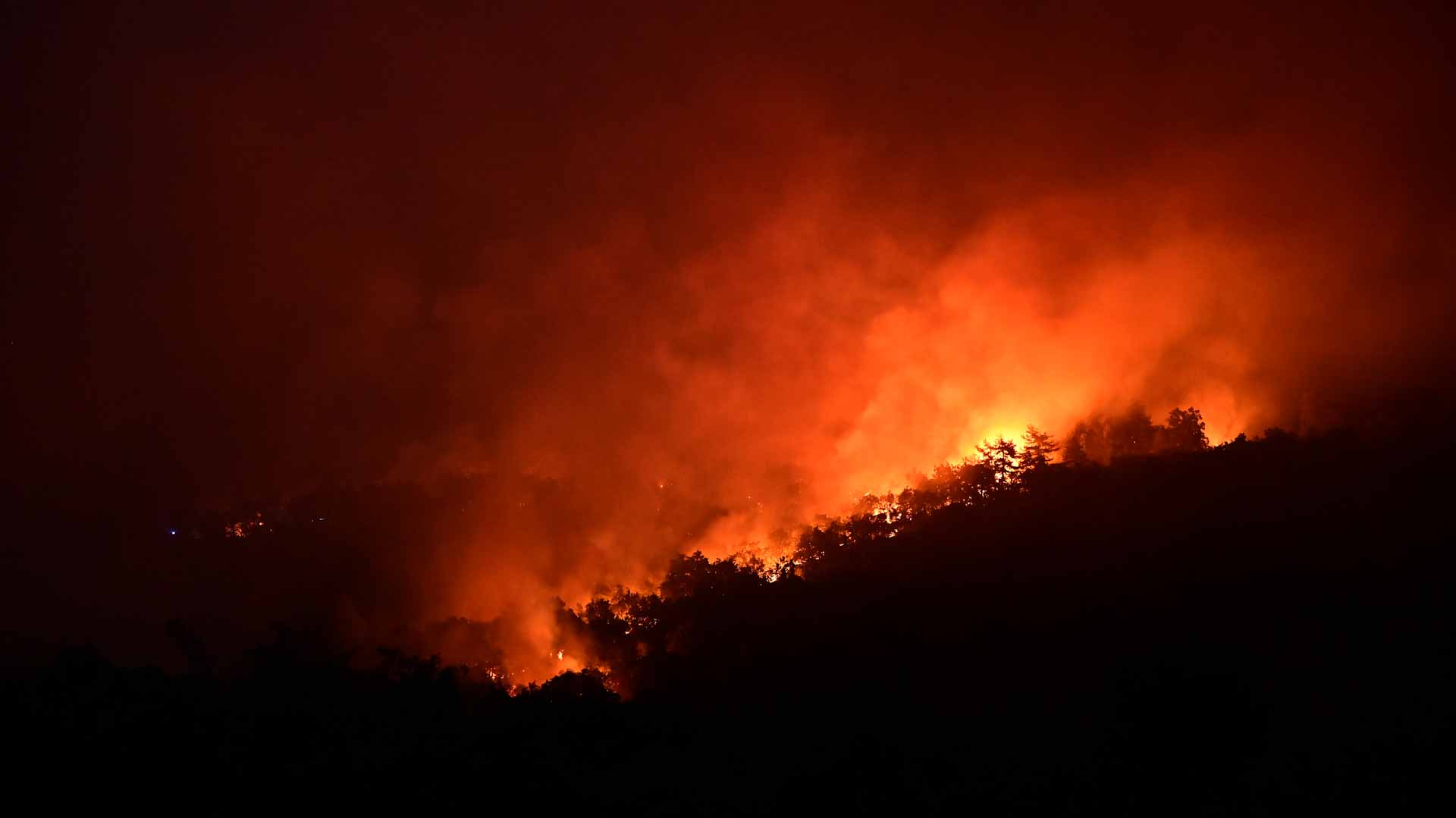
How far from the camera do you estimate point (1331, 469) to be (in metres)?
23.3

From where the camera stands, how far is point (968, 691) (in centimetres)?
1795

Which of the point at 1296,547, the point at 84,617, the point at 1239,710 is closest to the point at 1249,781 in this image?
the point at 1239,710

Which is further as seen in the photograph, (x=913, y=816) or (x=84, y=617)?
(x=84, y=617)

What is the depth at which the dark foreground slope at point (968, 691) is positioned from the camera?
14.7 metres

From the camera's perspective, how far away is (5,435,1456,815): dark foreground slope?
1472cm

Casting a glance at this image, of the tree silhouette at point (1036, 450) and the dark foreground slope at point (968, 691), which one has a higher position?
the tree silhouette at point (1036, 450)

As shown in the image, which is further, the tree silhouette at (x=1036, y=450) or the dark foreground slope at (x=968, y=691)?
the tree silhouette at (x=1036, y=450)

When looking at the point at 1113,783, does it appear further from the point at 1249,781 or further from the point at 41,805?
the point at 41,805

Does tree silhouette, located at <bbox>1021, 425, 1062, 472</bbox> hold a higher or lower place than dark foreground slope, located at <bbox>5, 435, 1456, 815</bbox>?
higher

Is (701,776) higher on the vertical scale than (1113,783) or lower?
Result: higher

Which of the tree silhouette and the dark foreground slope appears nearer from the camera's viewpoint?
the dark foreground slope

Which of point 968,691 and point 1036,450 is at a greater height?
point 1036,450

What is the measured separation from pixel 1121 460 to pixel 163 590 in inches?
1382

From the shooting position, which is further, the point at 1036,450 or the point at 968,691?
the point at 1036,450
